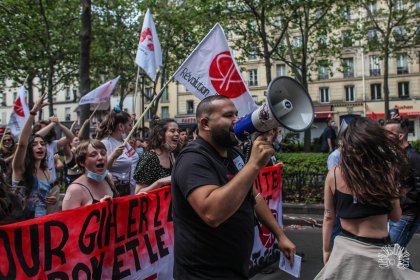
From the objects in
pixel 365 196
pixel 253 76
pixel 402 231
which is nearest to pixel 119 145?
pixel 402 231

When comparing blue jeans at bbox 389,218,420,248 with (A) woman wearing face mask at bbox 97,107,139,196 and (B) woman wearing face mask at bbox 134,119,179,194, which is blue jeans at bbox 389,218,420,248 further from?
(A) woman wearing face mask at bbox 97,107,139,196

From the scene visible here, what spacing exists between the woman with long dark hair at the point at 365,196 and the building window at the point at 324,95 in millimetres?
45909

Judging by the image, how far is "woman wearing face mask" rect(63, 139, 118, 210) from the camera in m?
3.79

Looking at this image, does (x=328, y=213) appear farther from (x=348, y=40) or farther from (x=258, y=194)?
(x=348, y=40)

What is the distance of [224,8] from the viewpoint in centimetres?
1561

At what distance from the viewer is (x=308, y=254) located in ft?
21.0

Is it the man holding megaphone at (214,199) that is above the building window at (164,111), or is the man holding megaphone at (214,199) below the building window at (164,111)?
below

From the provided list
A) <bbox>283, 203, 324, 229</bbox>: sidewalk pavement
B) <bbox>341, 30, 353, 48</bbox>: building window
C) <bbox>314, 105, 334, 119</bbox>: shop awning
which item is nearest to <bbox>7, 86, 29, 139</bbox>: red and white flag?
<bbox>283, 203, 324, 229</bbox>: sidewalk pavement

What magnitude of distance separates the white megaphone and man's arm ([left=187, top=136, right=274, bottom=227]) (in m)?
0.09

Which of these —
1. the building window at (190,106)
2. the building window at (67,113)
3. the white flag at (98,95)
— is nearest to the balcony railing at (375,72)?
the building window at (190,106)

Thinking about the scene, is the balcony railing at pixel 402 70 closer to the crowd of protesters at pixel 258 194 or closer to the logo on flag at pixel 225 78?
the logo on flag at pixel 225 78

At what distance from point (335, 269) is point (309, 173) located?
7.00 m

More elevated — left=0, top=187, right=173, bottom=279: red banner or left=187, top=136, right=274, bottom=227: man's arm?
left=187, top=136, right=274, bottom=227: man's arm

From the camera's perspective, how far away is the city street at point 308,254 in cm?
541
